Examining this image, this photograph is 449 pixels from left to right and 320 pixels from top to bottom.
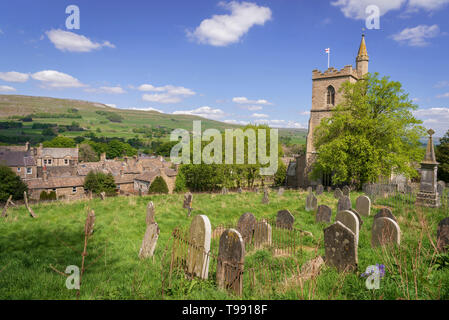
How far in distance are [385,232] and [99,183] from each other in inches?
1545

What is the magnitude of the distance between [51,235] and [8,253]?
1653 mm

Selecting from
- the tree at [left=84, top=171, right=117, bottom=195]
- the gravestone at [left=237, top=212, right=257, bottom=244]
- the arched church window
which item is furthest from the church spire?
the tree at [left=84, top=171, right=117, bottom=195]

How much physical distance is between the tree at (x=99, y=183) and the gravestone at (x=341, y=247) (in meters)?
37.6

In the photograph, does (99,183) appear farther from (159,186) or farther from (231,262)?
(231,262)

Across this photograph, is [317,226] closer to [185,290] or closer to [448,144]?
[185,290]

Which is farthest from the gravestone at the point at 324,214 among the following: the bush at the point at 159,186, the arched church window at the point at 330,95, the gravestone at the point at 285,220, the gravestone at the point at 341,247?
the bush at the point at 159,186

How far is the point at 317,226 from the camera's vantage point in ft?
32.7

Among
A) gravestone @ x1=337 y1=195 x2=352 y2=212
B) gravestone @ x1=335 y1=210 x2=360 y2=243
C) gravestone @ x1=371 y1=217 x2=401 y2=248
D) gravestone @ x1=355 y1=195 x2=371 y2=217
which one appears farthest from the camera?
gravestone @ x1=355 y1=195 x2=371 y2=217

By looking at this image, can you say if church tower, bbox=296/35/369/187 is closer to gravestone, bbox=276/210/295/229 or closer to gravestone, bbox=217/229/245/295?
gravestone, bbox=276/210/295/229

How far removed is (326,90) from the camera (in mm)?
31875

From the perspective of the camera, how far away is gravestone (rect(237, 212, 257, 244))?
8289 millimetres

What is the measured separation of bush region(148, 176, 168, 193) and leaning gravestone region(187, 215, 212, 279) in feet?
103

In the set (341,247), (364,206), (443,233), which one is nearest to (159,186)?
(364,206)
